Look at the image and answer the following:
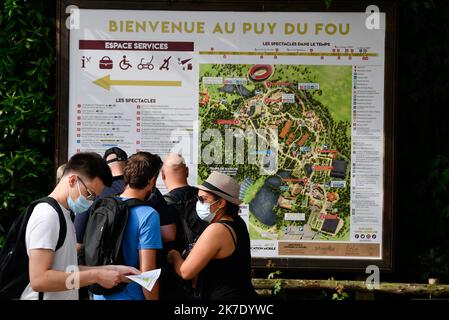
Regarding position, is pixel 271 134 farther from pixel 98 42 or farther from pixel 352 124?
pixel 98 42

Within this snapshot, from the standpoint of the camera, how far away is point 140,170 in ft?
17.0

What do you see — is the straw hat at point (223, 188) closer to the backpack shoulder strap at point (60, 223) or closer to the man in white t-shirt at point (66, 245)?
the man in white t-shirt at point (66, 245)

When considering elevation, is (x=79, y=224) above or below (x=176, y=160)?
below

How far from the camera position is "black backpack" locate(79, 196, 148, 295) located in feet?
16.1

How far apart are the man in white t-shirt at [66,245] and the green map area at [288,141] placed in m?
2.92

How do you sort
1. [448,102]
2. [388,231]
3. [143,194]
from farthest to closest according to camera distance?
[448,102] → [388,231] → [143,194]

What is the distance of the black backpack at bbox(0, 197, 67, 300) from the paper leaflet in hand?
55cm

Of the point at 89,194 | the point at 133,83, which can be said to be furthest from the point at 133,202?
the point at 133,83

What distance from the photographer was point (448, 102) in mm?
8344

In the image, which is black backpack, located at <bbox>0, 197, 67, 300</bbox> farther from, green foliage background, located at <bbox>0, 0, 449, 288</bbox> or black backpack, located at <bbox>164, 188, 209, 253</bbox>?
green foliage background, located at <bbox>0, 0, 449, 288</bbox>

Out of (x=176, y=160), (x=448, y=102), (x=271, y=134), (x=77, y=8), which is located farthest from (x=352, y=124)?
(x=77, y=8)

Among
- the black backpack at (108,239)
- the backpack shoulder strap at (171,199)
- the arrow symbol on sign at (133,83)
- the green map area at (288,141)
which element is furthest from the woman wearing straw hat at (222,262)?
the arrow symbol on sign at (133,83)

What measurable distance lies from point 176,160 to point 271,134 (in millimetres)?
1817

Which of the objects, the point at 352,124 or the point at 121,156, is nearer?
the point at 121,156
